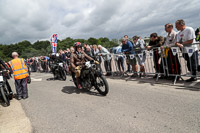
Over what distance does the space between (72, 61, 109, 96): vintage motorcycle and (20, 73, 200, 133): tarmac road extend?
36 cm

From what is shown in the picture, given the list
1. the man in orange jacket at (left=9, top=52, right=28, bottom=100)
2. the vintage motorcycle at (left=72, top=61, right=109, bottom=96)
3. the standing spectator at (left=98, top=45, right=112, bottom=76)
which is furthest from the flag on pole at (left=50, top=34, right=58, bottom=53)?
the vintage motorcycle at (left=72, top=61, right=109, bottom=96)

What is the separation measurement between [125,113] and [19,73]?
170 inches

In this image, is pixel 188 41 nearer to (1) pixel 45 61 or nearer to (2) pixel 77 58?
(2) pixel 77 58

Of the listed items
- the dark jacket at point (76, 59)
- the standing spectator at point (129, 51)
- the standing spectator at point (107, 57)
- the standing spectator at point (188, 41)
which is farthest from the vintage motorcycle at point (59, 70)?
the standing spectator at point (188, 41)

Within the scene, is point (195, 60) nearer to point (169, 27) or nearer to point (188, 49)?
point (188, 49)

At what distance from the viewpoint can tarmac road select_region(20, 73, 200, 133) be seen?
8.79 ft

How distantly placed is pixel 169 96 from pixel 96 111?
217 cm

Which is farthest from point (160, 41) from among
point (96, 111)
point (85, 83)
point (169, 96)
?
point (96, 111)

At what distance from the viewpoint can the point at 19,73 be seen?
5.37 meters

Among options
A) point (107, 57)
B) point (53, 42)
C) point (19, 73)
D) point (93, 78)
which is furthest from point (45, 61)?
point (93, 78)

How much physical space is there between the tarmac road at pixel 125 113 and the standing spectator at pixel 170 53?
1035 millimetres

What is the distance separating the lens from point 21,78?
5430mm

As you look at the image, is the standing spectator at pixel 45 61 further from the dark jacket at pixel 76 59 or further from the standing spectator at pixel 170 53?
the standing spectator at pixel 170 53

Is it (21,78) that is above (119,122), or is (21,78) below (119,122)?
above
